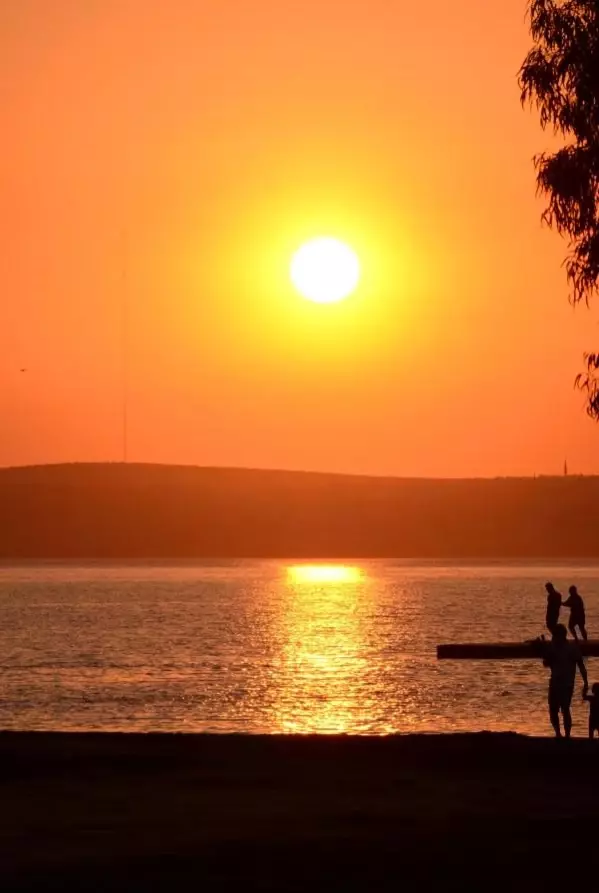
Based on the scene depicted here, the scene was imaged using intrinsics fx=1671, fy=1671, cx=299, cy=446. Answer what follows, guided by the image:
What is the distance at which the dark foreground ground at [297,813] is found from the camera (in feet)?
51.4

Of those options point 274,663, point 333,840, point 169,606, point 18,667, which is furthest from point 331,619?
point 333,840

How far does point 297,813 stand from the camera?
19.2 meters

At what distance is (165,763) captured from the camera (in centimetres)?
2353

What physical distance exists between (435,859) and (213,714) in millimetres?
40897

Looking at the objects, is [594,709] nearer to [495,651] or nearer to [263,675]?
[495,651]

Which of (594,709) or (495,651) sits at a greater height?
(495,651)

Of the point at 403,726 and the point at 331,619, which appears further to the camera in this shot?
the point at 331,619

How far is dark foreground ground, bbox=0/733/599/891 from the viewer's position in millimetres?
15679

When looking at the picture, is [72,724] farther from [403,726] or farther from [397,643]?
[397,643]

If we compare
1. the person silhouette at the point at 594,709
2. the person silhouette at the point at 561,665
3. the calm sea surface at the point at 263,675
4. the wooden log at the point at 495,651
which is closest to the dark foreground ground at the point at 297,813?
the person silhouette at the point at 594,709

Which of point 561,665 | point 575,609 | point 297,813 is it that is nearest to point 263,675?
point 575,609

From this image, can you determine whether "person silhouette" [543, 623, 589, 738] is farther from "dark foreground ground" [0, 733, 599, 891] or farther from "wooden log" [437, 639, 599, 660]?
"wooden log" [437, 639, 599, 660]

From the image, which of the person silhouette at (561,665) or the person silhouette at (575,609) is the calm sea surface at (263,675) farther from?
the person silhouette at (561,665)

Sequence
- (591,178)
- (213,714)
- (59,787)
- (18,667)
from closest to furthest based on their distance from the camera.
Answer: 1. (59,787)
2. (591,178)
3. (213,714)
4. (18,667)
